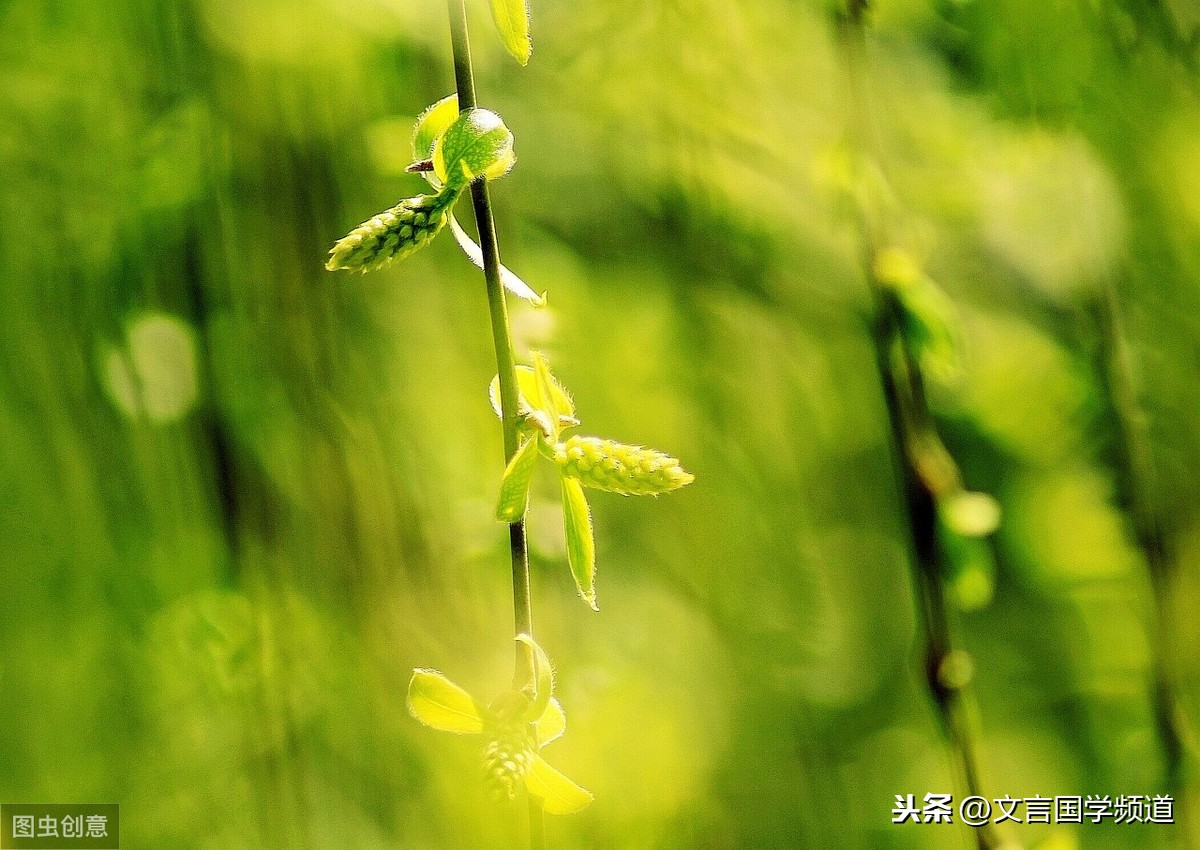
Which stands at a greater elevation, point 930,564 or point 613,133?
point 613,133

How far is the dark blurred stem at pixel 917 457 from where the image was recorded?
0.49 meters

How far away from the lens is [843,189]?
60 centimetres

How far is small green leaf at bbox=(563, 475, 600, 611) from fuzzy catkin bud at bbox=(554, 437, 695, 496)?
0.05 ft

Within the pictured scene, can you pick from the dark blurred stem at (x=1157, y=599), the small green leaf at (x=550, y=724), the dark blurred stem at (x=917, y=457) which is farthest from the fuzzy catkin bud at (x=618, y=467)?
the dark blurred stem at (x=1157, y=599)

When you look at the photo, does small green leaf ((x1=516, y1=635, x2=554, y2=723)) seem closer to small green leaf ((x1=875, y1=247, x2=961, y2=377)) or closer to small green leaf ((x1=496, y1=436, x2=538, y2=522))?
small green leaf ((x1=496, y1=436, x2=538, y2=522))

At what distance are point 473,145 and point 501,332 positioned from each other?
7 centimetres

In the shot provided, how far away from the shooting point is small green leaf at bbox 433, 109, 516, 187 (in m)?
0.34

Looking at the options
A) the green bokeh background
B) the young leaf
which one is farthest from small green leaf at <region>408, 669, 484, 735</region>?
the green bokeh background

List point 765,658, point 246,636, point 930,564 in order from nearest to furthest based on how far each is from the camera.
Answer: point 930,564 → point 246,636 → point 765,658

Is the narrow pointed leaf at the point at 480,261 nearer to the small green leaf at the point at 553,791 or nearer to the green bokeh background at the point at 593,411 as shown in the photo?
the small green leaf at the point at 553,791

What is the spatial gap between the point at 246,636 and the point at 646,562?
504 millimetres

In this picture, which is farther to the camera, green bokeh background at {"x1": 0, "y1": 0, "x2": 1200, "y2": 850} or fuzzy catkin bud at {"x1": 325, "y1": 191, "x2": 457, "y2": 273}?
green bokeh background at {"x1": 0, "y1": 0, "x2": 1200, "y2": 850}

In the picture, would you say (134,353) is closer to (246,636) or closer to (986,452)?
(246,636)

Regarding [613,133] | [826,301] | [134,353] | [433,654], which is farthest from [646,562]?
[134,353]
